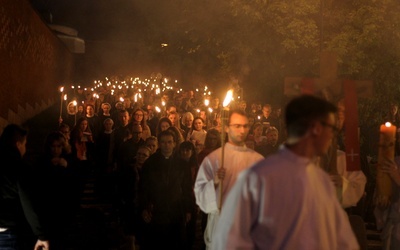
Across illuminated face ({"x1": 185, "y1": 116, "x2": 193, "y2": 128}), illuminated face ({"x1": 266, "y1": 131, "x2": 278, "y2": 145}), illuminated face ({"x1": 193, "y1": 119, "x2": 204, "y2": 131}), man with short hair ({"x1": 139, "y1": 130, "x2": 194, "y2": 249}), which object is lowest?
man with short hair ({"x1": 139, "y1": 130, "x2": 194, "y2": 249})

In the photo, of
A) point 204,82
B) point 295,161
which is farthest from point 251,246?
point 204,82

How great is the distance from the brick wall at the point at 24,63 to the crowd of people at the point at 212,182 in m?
5.48

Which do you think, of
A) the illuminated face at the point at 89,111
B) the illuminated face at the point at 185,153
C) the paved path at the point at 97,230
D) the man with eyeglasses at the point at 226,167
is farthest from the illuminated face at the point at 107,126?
the man with eyeglasses at the point at 226,167

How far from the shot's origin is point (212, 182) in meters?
7.04

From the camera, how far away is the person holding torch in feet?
22.9

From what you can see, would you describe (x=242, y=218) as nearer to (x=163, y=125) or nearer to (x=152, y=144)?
(x=152, y=144)

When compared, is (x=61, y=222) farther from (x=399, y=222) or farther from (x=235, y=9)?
(x=235, y=9)

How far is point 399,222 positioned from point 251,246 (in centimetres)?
427

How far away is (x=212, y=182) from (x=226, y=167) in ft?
0.75

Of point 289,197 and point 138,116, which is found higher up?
point 138,116

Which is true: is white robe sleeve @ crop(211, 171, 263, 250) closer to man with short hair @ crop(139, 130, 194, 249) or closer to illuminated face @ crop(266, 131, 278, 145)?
man with short hair @ crop(139, 130, 194, 249)

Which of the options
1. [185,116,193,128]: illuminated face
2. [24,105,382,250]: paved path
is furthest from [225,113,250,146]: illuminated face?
[185,116,193,128]: illuminated face

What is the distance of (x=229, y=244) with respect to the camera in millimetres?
3922

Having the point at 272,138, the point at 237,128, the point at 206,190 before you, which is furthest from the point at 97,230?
the point at 237,128
